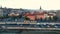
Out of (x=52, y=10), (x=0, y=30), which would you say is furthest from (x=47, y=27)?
(x=0, y=30)

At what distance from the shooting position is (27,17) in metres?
1.56

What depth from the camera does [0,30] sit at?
1.55 metres

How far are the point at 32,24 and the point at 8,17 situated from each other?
0.73ft

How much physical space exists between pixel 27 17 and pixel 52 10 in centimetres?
23

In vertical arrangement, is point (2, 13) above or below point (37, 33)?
above

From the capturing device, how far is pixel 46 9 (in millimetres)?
1565

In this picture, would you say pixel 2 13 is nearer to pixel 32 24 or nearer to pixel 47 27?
pixel 32 24

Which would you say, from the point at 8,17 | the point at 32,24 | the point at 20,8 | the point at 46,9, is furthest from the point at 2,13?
the point at 46,9

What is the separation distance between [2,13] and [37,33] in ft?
1.18

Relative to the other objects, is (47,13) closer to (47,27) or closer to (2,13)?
(47,27)
